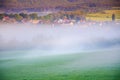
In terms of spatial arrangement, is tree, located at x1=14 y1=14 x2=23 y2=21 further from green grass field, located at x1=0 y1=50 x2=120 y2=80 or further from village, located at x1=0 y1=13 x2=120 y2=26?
green grass field, located at x1=0 y1=50 x2=120 y2=80

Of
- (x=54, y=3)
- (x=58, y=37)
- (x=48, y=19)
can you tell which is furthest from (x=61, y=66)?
(x=54, y=3)

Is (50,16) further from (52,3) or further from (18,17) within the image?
(18,17)

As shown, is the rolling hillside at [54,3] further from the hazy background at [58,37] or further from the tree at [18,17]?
the hazy background at [58,37]

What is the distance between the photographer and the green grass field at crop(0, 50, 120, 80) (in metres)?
3.21

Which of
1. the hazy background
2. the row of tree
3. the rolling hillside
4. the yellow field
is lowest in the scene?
the hazy background

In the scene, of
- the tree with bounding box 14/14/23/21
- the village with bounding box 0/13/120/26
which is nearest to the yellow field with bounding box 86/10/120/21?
the village with bounding box 0/13/120/26

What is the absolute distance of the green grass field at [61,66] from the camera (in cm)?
321

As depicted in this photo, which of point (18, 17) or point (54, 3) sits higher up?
point (54, 3)

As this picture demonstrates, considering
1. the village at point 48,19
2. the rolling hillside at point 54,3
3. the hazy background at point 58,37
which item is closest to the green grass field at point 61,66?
the hazy background at point 58,37

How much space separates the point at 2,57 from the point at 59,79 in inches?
27.8

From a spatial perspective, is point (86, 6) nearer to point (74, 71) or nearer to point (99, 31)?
point (99, 31)

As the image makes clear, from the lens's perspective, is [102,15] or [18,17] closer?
[18,17]

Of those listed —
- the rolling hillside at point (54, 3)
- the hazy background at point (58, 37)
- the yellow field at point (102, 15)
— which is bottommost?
the hazy background at point (58, 37)

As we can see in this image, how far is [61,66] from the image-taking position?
3295mm
